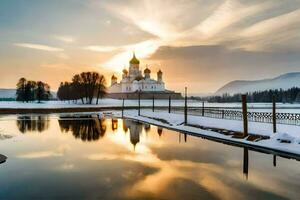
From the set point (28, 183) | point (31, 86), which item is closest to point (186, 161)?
point (28, 183)

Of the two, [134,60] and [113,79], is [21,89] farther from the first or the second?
[113,79]

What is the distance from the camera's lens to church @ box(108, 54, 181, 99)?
14829cm

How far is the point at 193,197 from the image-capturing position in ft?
34.3

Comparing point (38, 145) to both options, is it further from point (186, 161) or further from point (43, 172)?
point (186, 161)

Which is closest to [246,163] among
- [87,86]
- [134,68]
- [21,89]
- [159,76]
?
[87,86]

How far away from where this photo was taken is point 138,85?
5876 inches

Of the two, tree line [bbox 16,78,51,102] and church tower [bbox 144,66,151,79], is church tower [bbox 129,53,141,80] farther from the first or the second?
tree line [bbox 16,78,51,102]

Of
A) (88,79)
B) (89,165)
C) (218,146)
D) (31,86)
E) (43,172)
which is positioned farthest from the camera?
(31,86)

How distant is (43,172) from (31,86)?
128 m

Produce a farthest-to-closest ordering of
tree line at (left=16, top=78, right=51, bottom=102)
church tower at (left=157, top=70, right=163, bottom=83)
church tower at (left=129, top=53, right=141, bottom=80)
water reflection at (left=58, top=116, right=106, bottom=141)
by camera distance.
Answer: church tower at (left=157, top=70, right=163, bottom=83), church tower at (left=129, top=53, right=141, bottom=80), tree line at (left=16, top=78, right=51, bottom=102), water reflection at (left=58, top=116, right=106, bottom=141)

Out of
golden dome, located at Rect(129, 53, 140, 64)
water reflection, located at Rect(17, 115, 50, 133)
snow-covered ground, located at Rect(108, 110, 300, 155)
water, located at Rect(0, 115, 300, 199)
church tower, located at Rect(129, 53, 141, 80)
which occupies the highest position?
golden dome, located at Rect(129, 53, 140, 64)

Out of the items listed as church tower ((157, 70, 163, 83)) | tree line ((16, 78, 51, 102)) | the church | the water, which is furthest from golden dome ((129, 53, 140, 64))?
the water

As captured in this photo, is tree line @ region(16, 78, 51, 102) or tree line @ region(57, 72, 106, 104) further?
tree line @ region(16, 78, 51, 102)

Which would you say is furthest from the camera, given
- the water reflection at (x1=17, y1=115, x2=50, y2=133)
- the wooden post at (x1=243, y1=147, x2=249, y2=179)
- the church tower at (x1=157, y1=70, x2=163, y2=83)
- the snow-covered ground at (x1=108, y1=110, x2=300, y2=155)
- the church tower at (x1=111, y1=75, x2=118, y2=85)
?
the church tower at (x1=111, y1=75, x2=118, y2=85)
